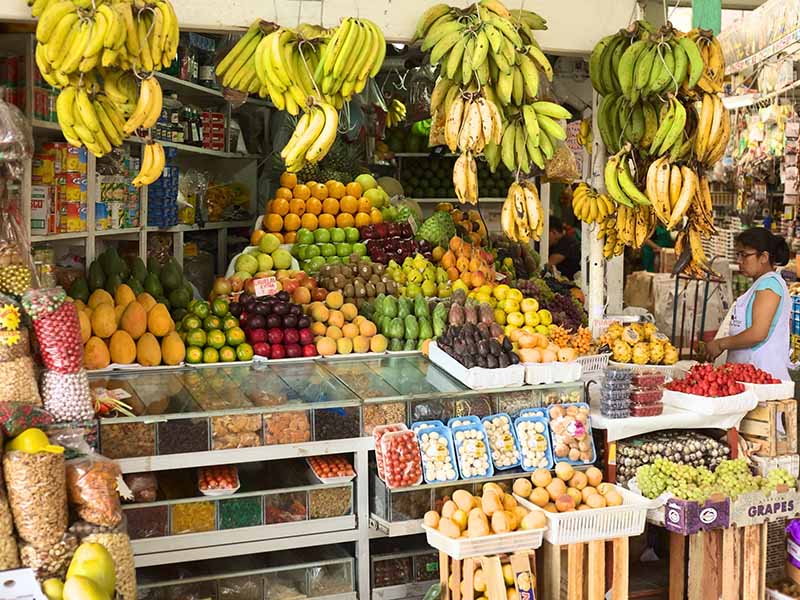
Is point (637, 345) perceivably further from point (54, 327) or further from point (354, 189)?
point (54, 327)

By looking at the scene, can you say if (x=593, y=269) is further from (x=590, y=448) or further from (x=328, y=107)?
(x=328, y=107)

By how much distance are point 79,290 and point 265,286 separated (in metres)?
0.89

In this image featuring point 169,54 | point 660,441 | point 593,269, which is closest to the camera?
point 169,54

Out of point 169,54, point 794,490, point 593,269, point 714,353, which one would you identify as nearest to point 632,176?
point 593,269

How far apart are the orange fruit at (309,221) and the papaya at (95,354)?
1.90m

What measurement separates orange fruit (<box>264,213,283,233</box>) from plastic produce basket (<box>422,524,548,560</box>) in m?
2.72

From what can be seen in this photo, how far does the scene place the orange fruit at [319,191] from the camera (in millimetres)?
5977

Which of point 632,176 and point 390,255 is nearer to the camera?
point 632,176

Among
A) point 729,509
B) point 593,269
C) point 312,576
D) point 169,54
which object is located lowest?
point 312,576

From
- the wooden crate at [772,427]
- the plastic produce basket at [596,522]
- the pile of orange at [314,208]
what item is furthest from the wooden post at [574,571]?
the pile of orange at [314,208]

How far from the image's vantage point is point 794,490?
150 inches

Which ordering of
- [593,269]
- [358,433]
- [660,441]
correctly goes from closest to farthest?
[358,433]
[660,441]
[593,269]

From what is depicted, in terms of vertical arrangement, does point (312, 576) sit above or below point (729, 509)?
below

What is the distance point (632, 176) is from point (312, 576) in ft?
7.44
